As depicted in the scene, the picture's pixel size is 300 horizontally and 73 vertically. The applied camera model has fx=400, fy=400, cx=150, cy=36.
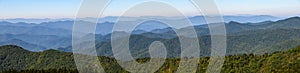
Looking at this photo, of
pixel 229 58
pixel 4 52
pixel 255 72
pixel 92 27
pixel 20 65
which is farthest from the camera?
pixel 4 52

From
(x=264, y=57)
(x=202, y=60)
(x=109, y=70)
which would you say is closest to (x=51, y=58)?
(x=109, y=70)

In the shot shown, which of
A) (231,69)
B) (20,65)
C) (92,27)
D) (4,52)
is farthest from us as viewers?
(4,52)

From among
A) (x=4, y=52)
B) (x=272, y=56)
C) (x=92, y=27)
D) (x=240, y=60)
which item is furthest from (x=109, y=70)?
(x=92, y=27)

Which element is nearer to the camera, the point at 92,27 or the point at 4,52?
the point at 92,27

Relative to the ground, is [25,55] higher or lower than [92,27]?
lower

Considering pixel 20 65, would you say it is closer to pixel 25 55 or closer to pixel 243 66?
pixel 25 55

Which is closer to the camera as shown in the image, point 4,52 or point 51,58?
point 51,58

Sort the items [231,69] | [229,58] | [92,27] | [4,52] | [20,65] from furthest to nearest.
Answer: [4,52], [20,65], [229,58], [231,69], [92,27]

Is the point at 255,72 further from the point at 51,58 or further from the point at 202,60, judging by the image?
the point at 51,58

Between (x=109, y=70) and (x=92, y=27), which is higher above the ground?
(x=92, y=27)
